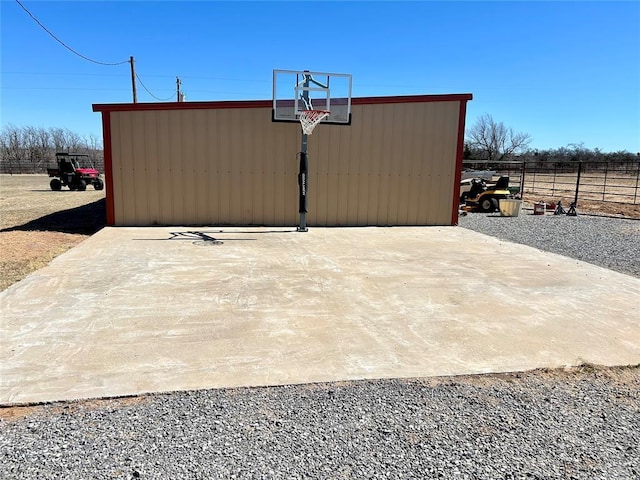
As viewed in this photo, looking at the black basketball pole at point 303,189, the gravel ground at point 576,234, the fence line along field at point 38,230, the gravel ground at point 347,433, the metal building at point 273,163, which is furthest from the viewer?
the metal building at point 273,163

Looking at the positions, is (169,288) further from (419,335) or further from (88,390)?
(419,335)

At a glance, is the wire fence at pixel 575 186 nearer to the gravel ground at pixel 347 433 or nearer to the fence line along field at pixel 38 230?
the fence line along field at pixel 38 230

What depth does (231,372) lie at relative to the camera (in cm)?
285

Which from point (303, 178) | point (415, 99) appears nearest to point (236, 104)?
point (303, 178)

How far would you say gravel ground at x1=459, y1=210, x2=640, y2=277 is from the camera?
22.6 ft

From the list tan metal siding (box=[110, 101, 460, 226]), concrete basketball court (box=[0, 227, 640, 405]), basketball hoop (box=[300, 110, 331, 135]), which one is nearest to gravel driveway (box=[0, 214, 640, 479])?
A: concrete basketball court (box=[0, 227, 640, 405])

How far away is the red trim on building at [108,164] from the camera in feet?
29.3

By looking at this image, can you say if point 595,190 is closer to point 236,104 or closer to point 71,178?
point 236,104

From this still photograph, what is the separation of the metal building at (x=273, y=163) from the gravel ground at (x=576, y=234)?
1.67 metres

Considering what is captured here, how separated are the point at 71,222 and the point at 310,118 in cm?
623

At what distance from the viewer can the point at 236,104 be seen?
9.20 meters

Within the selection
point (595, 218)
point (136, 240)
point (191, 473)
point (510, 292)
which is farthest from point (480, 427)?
point (595, 218)

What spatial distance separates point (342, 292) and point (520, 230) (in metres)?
6.94

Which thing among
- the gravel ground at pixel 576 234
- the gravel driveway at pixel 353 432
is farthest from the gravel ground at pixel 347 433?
the gravel ground at pixel 576 234
